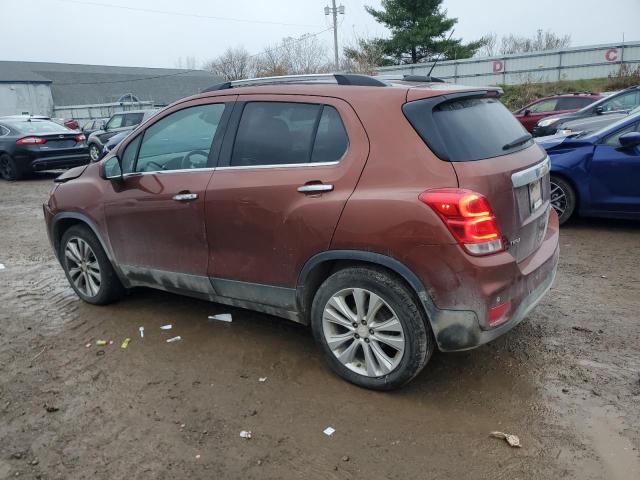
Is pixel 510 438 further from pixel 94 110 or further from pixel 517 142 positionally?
pixel 94 110

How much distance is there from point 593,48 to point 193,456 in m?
30.3

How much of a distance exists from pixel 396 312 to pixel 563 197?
174 inches

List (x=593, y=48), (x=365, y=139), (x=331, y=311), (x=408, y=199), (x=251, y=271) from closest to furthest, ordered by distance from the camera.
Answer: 1. (x=408, y=199)
2. (x=365, y=139)
3. (x=331, y=311)
4. (x=251, y=271)
5. (x=593, y=48)

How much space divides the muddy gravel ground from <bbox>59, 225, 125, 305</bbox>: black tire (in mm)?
133

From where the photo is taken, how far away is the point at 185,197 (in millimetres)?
3709

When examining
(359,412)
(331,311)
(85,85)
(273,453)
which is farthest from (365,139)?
(85,85)

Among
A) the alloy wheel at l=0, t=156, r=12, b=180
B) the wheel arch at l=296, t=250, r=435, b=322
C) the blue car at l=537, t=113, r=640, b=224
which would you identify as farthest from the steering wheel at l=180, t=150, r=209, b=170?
the alloy wheel at l=0, t=156, r=12, b=180

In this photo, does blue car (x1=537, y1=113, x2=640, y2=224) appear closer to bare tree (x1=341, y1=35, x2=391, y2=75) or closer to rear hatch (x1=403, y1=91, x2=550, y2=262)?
rear hatch (x1=403, y1=91, x2=550, y2=262)

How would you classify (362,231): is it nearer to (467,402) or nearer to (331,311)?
(331,311)

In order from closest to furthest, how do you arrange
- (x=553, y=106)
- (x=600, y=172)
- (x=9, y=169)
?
(x=600, y=172), (x=9, y=169), (x=553, y=106)

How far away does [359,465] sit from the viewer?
103 inches

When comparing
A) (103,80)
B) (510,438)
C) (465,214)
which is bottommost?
(510,438)

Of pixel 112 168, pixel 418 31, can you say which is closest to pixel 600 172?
pixel 112 168

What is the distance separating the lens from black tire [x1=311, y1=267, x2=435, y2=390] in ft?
9.64
